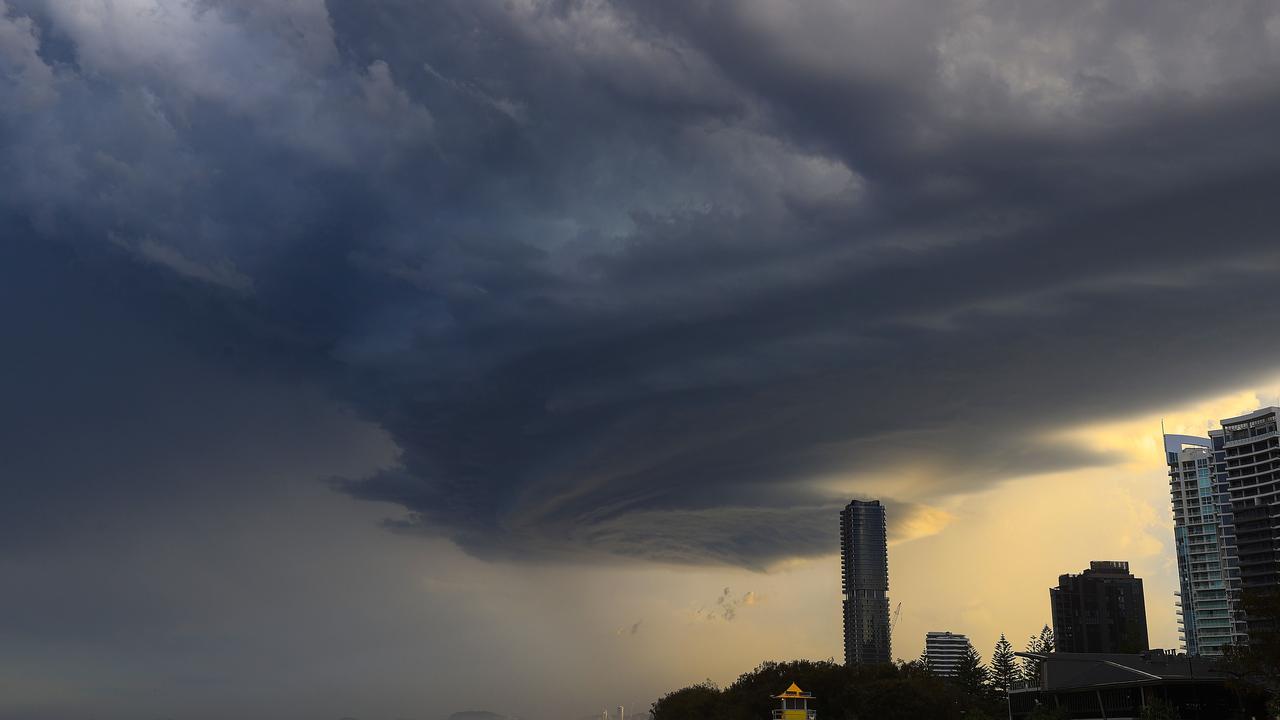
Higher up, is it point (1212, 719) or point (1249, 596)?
point (1249, 596)

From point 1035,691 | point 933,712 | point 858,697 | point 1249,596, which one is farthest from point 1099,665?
point 1249,596

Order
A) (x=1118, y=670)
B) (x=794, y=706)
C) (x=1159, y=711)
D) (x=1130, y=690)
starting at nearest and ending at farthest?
(x=1159, y=711)
(x=1130, y=690)
(x=1118, y=670)
(x=794, y=706)

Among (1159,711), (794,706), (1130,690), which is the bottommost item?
(794,706)

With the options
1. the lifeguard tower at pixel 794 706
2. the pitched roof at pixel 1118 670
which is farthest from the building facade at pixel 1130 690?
the lifeguard tower at pixel 794 706

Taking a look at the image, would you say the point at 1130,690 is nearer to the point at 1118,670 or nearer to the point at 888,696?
the point at 1118,670

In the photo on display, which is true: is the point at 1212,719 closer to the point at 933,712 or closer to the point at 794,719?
the point at 933,712

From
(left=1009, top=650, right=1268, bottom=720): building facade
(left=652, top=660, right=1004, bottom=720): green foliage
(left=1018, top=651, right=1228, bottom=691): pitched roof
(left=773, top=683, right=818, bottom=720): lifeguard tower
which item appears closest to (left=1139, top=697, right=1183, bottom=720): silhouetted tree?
(left=1009, top=650, right=1268, bottom=720): building facade

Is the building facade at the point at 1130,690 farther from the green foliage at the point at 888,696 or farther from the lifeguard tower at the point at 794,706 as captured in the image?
the lifeguard tower at the point at 794,706

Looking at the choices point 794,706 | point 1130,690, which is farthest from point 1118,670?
point 794,706

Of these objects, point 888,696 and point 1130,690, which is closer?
point 1130,690
